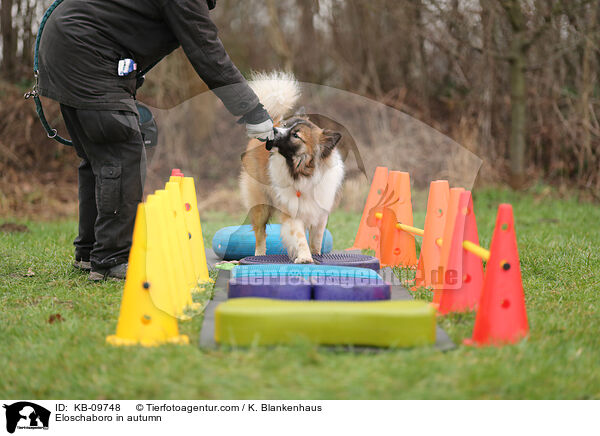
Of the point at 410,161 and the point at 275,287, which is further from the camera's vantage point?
the point at 410,161

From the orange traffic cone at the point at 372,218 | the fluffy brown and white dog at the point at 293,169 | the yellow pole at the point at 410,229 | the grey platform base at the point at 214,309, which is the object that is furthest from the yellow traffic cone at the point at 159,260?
the orange traffic cone at the point at 372,218

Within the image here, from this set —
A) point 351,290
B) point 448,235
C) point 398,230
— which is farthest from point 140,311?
point 398,230

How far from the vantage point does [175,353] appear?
2.64 metres

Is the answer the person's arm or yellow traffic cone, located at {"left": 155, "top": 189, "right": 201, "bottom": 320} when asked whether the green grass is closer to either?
yellow traffic cone, located at {"left": 155, "top": 189, "right": 201, "bottom": 320}

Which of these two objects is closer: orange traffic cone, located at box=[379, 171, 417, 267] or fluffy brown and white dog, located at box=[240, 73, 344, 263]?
fluffy brown and white dog, located at box=[240, 73, 344, 263]

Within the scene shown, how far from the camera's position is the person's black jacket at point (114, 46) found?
12.5ft

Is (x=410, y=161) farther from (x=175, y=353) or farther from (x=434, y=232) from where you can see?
(x=175, y=353)

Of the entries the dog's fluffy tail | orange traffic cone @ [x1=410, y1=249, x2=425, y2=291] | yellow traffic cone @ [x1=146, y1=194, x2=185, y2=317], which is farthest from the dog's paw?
yellow traffic cone @ [x1=146, y1=194, x2=185, y2=317]

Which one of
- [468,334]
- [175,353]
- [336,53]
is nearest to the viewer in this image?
[175,353]

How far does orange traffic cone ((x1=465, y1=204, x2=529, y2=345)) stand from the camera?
2832 millimetres

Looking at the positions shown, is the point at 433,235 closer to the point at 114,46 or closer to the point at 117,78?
the point at 117,78

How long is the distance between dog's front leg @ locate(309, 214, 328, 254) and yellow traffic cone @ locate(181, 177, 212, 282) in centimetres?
87

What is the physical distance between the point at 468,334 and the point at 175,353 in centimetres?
142

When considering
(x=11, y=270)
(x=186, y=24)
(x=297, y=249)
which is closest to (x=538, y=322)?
(x=297, y=249)
